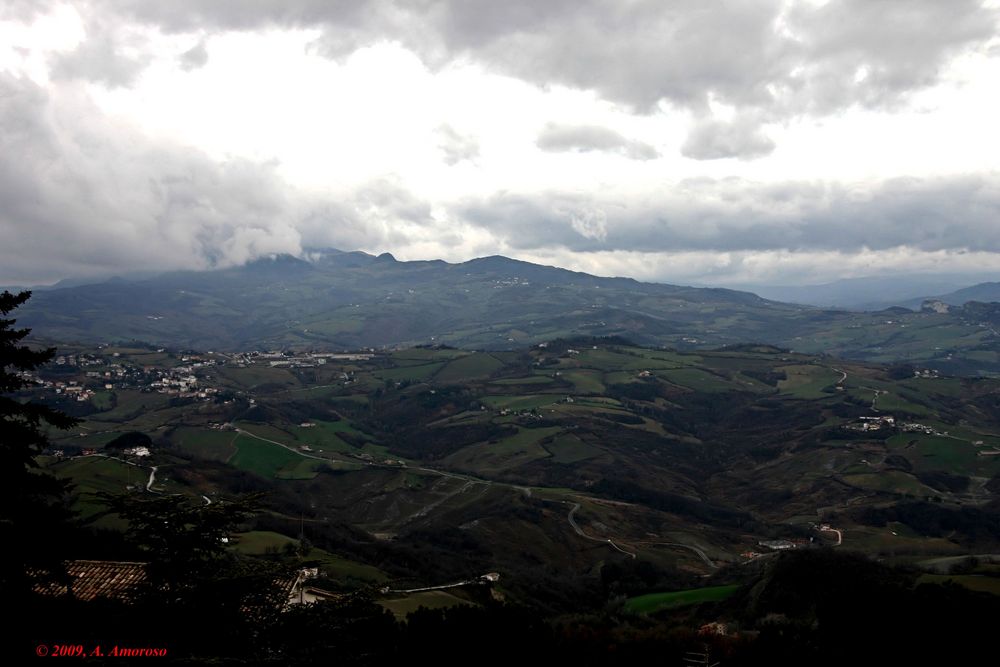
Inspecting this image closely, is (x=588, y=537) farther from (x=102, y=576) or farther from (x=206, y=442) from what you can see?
(x=102, y=576)

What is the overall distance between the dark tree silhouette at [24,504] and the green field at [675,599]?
43271mm

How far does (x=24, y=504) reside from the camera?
14.3 m

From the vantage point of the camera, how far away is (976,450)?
120438 mm

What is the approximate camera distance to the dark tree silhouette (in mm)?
13977

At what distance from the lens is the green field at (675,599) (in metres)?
52.7

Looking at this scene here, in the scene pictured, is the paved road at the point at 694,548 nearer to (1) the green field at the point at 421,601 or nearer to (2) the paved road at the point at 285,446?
(1) the green field at the point at 421,601

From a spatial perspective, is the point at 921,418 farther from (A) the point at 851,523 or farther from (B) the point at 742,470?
(A) the point at 851,523

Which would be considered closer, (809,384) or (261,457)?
(261,457)

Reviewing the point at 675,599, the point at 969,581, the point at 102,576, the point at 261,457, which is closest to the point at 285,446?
the point at 261,457

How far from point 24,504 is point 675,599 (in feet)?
166

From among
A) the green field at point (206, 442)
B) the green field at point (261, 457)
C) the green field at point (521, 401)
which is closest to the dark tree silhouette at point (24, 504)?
the green field at point (261, 457)

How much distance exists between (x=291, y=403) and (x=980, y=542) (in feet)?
452

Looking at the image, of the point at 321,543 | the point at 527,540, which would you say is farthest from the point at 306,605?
the point at 527,540

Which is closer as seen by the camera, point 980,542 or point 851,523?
point 980,542
